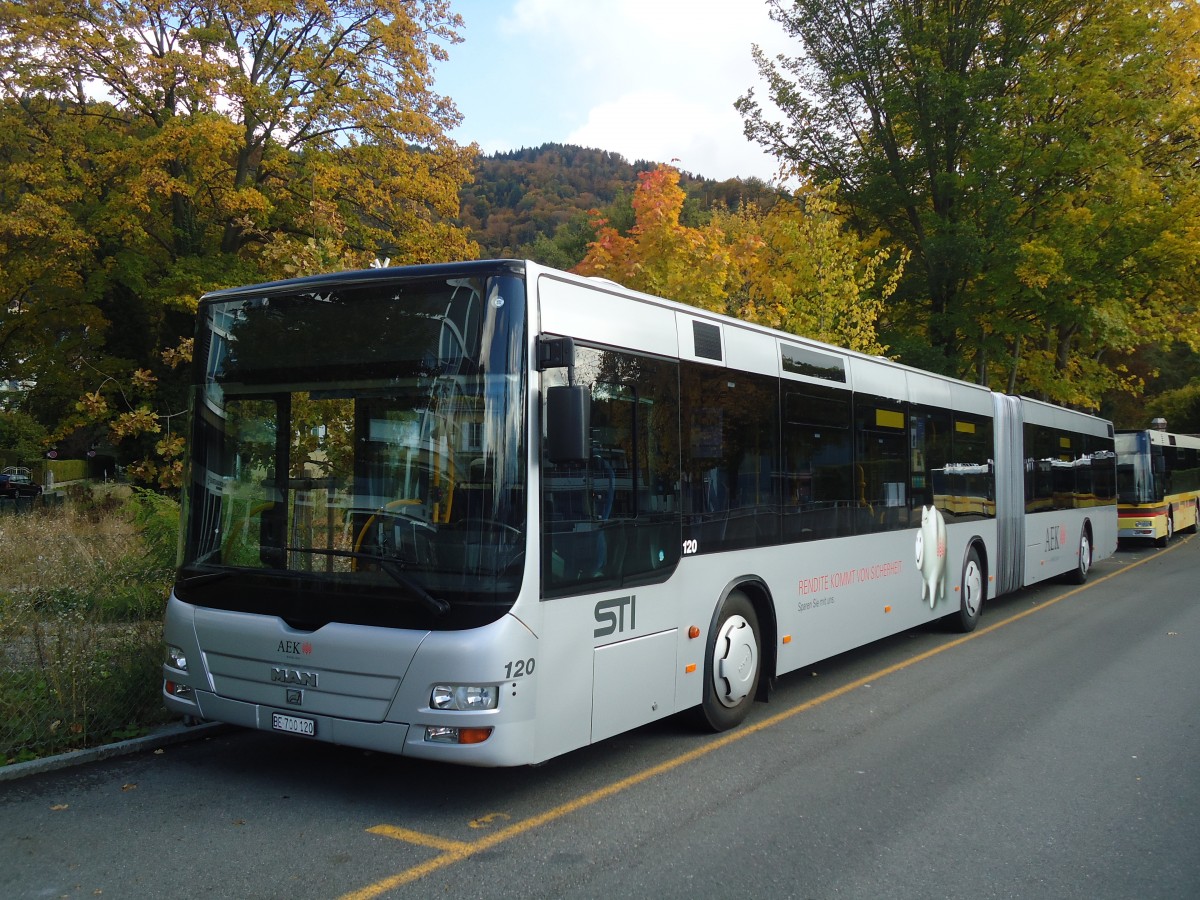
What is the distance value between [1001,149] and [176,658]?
20.2 metres

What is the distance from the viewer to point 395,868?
469 centimetres

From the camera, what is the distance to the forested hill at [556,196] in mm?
69688

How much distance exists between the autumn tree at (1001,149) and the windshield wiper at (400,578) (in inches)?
746

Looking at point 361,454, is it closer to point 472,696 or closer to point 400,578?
point 400,578

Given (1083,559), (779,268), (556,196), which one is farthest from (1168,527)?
(556,196)

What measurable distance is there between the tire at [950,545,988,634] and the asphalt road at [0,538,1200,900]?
360cm

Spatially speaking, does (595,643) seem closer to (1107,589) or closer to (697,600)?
(697,600)

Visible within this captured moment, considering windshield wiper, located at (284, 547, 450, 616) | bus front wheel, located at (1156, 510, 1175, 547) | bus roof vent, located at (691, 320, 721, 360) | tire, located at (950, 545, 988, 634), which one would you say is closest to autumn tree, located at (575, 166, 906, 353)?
tire, located at (950, 545, 988, 634)

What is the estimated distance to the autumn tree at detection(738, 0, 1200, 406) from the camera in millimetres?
21359

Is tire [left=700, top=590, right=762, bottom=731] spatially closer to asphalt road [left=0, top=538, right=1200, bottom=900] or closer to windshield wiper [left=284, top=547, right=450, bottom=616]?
asphalt road [left=0, top=538, right=1200, bottom=900]

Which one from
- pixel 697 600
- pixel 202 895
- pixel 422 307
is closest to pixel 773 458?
pixel 697 600

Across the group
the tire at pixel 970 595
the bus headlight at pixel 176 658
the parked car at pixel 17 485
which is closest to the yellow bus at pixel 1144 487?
the tire at pixel 970 595

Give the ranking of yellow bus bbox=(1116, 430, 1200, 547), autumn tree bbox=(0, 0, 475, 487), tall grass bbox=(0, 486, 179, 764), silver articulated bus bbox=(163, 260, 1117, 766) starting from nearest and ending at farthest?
silver articulated bus bbox=(163, 260, 1117, 766), tall grass bbox=(0, 486, 179, 764), autumn tree bbox=(0, 0, 475, 487), yellow bus bbox=(1116, 430, 1200, 547)

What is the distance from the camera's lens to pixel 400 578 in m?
5.32
